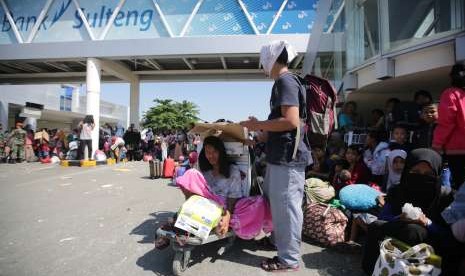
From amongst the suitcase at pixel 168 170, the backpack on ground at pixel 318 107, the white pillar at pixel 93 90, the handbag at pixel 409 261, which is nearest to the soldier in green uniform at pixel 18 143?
the white pillar at pixel 93 90

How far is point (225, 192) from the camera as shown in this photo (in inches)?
153

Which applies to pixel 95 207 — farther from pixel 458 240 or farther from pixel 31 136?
pixel 31 136

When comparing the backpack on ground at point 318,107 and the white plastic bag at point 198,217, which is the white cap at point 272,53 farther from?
the white plastic bag at point 198,217

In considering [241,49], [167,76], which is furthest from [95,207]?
[167,76]

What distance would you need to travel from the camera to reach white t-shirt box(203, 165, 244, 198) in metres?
3.88

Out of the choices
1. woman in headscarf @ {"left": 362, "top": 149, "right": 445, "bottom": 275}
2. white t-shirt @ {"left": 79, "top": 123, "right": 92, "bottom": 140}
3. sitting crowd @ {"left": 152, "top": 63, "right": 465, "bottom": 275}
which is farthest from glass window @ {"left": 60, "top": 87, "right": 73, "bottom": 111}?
woman in headscarf @ {"left": 362, "top": 149, "right": 445, "bottom": 275}

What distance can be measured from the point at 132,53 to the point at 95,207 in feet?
28.6

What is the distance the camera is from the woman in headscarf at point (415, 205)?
2.79 m

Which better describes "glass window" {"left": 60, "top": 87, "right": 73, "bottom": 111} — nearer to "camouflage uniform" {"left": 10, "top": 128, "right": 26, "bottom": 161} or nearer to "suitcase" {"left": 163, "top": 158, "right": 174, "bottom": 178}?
"camouflage uniform" {"left": 10, "top": 128, "right": 26, "bottom": 161}

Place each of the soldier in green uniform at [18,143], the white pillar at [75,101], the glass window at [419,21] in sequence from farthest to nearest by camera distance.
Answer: the white pillar at [75,101]
the soldier in green uniform at [18,143]
the glass window at [419,21]

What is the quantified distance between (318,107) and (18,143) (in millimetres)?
15101

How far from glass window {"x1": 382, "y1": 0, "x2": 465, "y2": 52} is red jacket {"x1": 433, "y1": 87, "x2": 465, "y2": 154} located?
4.93 ft

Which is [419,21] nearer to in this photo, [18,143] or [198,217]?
[198,217]

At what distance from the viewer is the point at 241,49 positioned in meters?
12.7
